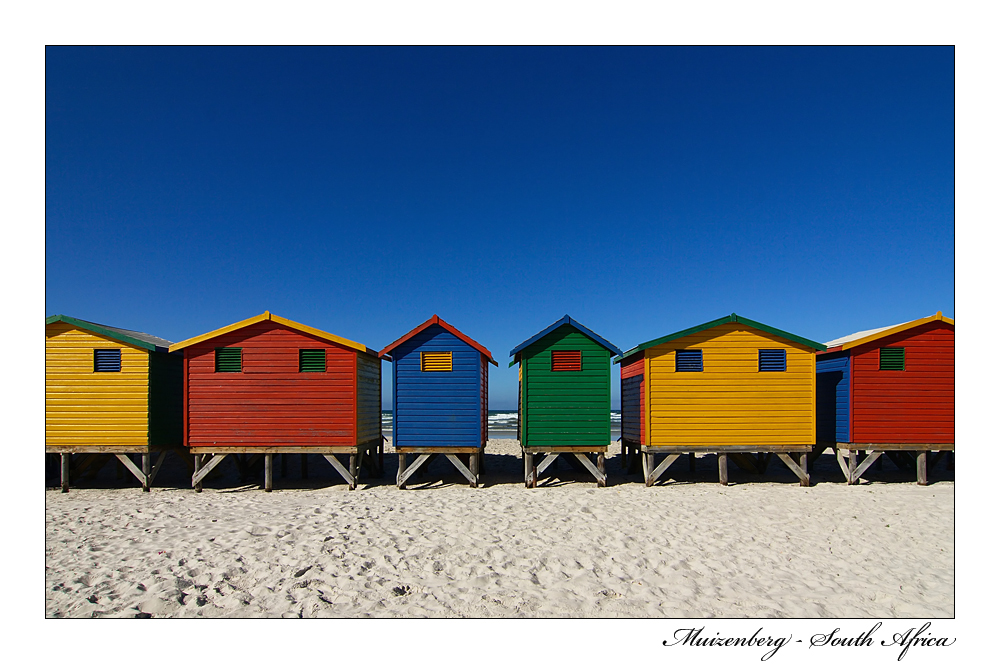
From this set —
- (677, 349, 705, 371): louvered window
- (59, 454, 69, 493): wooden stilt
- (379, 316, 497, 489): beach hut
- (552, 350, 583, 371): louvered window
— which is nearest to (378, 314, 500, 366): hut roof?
(379, 316, 497, 489): beach hut

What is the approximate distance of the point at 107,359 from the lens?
13609 mm

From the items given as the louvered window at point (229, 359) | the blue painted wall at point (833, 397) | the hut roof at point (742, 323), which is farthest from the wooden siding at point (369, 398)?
the blue painted wall at point (833, 397)

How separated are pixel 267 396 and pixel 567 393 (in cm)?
813

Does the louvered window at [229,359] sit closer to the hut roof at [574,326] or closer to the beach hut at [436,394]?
the beach hut at [436,394]

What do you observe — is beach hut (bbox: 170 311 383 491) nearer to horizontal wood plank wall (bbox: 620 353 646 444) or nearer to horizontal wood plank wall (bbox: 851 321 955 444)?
horizontal wood plank wall (bbox: 620 353 646 444)

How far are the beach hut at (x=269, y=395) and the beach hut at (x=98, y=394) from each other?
4.06 feet

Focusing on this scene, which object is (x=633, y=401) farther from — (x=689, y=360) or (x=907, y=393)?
(x=907, y=393)

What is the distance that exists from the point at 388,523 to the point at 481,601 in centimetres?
395

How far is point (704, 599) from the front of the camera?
6.50 metres

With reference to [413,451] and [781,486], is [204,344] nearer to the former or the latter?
[413,451]

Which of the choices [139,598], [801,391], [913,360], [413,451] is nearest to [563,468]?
[413,451]

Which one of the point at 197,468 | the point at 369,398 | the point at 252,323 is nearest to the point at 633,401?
the point at 369,398
